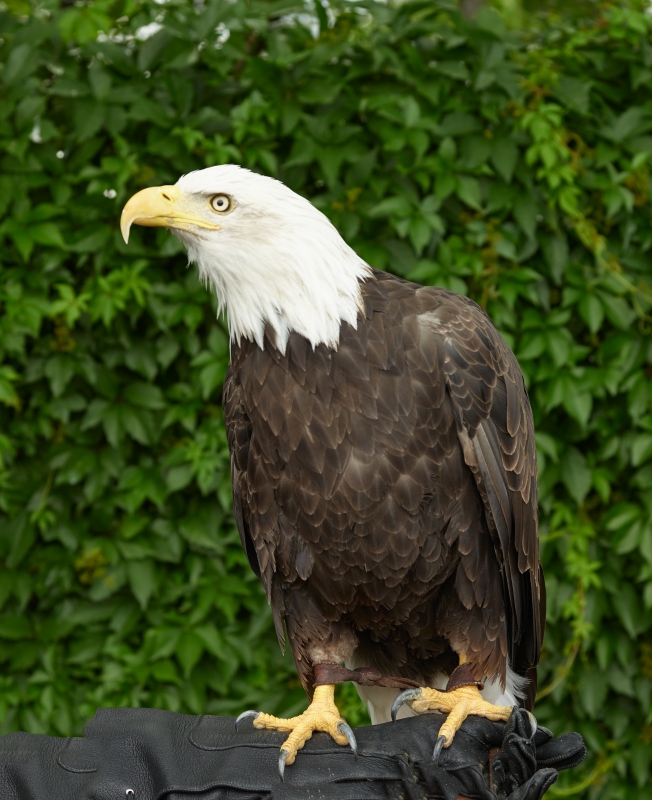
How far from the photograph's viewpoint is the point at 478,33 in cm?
311

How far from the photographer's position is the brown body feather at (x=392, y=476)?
207cm

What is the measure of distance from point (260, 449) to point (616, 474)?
1672mm

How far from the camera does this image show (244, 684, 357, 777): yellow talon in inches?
77.4

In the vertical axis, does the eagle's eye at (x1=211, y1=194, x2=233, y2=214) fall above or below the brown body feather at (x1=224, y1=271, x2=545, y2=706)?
above

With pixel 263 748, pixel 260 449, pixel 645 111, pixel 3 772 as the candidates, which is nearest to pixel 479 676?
pixel 263 748

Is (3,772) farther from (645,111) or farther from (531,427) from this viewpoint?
(645,111)

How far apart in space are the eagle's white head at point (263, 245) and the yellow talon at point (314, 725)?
2.79 ft

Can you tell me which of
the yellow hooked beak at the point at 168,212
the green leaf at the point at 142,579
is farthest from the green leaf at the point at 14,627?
the yellow hooked beak at the point at 168,212

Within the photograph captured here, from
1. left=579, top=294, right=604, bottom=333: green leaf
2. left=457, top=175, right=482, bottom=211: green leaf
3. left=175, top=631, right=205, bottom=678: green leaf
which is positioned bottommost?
left=175, top=631, right=205, bottom=678: green leaf

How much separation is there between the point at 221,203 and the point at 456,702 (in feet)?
4.30

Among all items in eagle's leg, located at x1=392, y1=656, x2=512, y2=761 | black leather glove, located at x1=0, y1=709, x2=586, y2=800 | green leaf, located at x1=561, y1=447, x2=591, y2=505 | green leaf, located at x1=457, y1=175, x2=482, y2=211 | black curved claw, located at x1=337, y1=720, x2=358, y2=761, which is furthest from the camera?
green leaf, located at x1=561, y1=447, x2=591, y2=505

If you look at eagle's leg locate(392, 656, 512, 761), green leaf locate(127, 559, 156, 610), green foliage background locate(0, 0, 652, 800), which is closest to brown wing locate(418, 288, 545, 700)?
eagle's leg locate(392, 656, 512, 761)

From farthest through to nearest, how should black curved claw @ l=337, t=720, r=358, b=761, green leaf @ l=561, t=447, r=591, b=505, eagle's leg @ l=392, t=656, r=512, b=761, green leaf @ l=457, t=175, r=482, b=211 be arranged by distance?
green leaf @ l=561, t=447, r=591, b=505, green leaf @ l=457, t=175, r=482, b=211, eagle's leg @ l=392, t=656, r=512, b=761, black curved claw @ l=337, t=720, r=358, b=761

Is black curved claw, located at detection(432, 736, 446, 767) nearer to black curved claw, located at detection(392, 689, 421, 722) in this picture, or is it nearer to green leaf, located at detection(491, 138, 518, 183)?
black curved claw, located at detection(392, 689, 421, 722)
